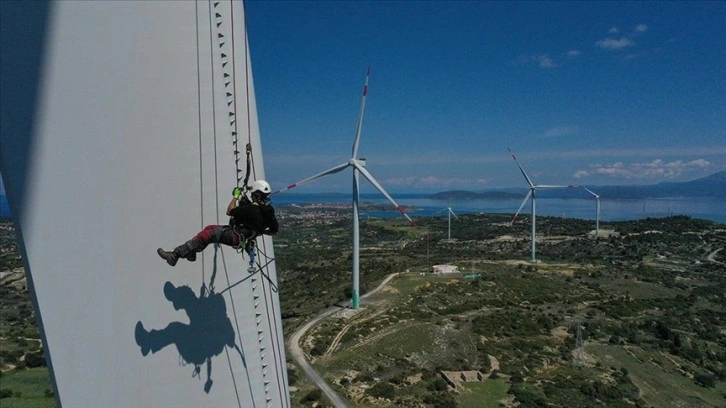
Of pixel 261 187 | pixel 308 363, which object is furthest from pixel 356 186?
pixel 261 187

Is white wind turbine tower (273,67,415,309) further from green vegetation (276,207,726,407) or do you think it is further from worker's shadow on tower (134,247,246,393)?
worker's shadow on tower (134,247,246,393)

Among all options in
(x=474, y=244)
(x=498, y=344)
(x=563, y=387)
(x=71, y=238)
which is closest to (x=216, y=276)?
(x=71, y=238)

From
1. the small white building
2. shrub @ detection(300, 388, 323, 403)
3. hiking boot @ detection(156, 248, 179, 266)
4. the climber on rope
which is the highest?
the climber on rope

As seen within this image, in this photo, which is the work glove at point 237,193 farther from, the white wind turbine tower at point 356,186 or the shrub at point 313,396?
the white wind turbine tower at point 356,186

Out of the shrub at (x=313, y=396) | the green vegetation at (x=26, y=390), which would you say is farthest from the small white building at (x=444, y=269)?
the green vegetation at (x=26, y=390)

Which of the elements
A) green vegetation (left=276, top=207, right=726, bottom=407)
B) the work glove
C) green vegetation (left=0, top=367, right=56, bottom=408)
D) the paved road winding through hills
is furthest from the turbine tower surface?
green vegetation (left=0, top=367, right=56, bottom=408)

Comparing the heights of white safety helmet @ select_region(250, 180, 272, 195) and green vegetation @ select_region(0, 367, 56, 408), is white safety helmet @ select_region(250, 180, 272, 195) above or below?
above

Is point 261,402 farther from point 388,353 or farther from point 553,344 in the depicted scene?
point 553,344
